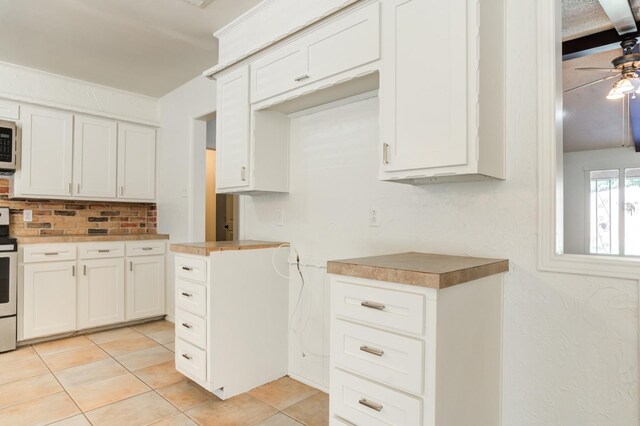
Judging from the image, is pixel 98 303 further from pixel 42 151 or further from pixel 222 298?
pixel 222 298

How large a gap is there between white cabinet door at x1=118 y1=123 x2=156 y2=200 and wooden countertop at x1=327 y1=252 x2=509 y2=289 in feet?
11.4

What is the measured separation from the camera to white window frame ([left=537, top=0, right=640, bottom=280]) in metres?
1.59

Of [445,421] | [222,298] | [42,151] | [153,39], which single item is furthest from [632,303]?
[42,151]

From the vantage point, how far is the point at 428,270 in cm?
134

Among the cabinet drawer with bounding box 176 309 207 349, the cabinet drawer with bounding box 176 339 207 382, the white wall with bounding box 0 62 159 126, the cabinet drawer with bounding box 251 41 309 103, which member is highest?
the white wall with bounding box 0 62 159 126

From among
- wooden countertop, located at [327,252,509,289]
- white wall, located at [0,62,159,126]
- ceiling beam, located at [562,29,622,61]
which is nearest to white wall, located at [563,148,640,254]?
ceiling beam, located at [562,29,622,61]

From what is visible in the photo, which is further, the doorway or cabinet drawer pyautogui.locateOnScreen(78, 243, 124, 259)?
the doorway

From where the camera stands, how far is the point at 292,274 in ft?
9.13

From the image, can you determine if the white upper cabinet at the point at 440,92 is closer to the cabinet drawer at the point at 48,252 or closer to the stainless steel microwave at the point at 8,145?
the cabinet drawer at the point at 48,252

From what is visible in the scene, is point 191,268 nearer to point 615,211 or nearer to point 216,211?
point 216,211

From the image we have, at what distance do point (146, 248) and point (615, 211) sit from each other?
7326 mm

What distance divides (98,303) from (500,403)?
12.3 feet

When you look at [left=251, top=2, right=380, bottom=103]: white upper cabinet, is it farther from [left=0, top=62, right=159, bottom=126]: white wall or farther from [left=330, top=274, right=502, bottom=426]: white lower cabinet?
[left=0, top=62, right=159, bottom=126]: white wall

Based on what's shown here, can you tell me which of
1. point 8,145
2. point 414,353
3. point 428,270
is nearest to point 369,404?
point 414,353
